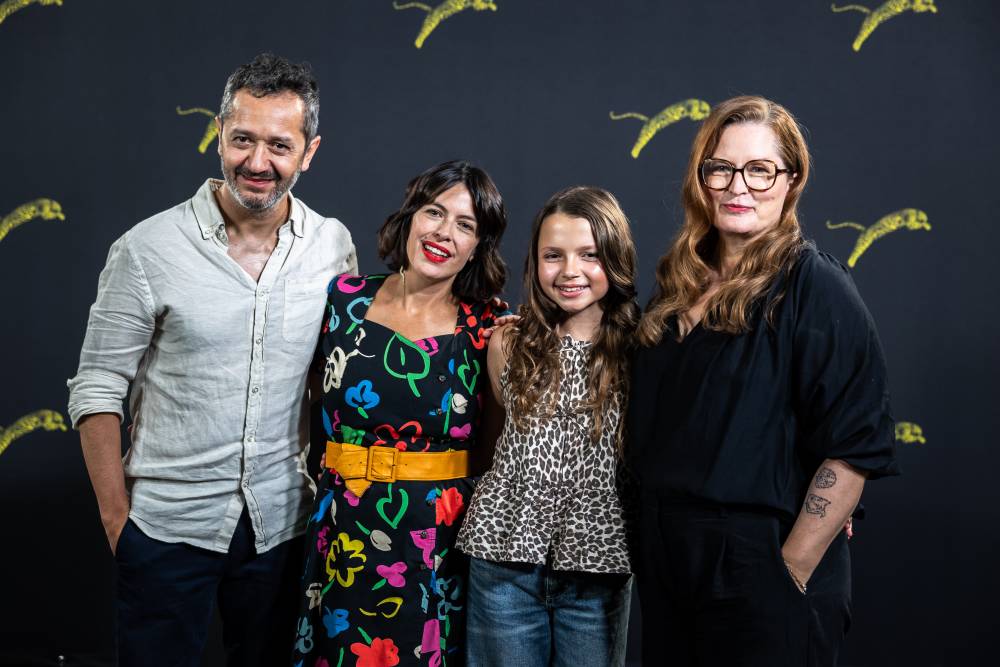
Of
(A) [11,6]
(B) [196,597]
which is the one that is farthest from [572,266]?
(A) [11,6]

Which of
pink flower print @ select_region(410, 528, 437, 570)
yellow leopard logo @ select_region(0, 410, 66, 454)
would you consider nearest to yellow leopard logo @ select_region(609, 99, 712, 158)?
pink flower print @ select_region(410, 528, 437, 570)

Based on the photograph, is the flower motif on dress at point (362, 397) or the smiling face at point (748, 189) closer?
the smiling face at point (748, 189)

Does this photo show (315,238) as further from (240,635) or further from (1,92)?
(1,92)

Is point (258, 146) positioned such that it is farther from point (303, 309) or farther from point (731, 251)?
point (731, 251)

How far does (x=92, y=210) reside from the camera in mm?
2795

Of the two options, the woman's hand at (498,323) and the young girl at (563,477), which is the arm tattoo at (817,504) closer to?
the young girl at (563,477)

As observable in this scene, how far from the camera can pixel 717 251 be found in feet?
5.01

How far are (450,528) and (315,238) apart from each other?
2.12 ft

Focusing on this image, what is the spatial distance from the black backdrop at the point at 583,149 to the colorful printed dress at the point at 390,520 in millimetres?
1156

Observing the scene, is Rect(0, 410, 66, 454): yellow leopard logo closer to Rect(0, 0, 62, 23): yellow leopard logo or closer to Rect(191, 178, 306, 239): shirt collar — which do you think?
Rect(0, 0, 62, 23): yellow leopard logo

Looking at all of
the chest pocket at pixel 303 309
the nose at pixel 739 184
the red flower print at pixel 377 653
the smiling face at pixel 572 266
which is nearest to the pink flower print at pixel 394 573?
the red flower print at pixel 377 653

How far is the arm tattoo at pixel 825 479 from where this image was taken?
4.30ft

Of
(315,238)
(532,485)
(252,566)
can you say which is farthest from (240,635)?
(315,238)

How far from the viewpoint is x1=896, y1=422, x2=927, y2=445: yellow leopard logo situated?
274 centimetres
